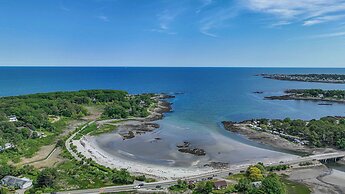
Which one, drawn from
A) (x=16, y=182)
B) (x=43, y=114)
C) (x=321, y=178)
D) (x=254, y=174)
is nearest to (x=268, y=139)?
(x=321, y=178)

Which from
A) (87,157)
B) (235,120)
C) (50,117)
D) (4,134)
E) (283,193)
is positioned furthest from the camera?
(235,120)

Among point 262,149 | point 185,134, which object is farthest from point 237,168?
point 185,134

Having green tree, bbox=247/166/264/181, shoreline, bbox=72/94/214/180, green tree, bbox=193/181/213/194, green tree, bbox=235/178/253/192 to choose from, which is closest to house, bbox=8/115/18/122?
shoreline, bbox=72/94/214/180

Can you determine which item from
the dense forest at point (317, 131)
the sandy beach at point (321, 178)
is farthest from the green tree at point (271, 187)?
the dense forest at point (317, 131)

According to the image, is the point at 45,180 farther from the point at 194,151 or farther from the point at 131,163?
the point at 194,151

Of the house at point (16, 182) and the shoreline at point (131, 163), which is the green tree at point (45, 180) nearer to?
the house at point (16, 182)

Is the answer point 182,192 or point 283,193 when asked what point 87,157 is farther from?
point 283,193
